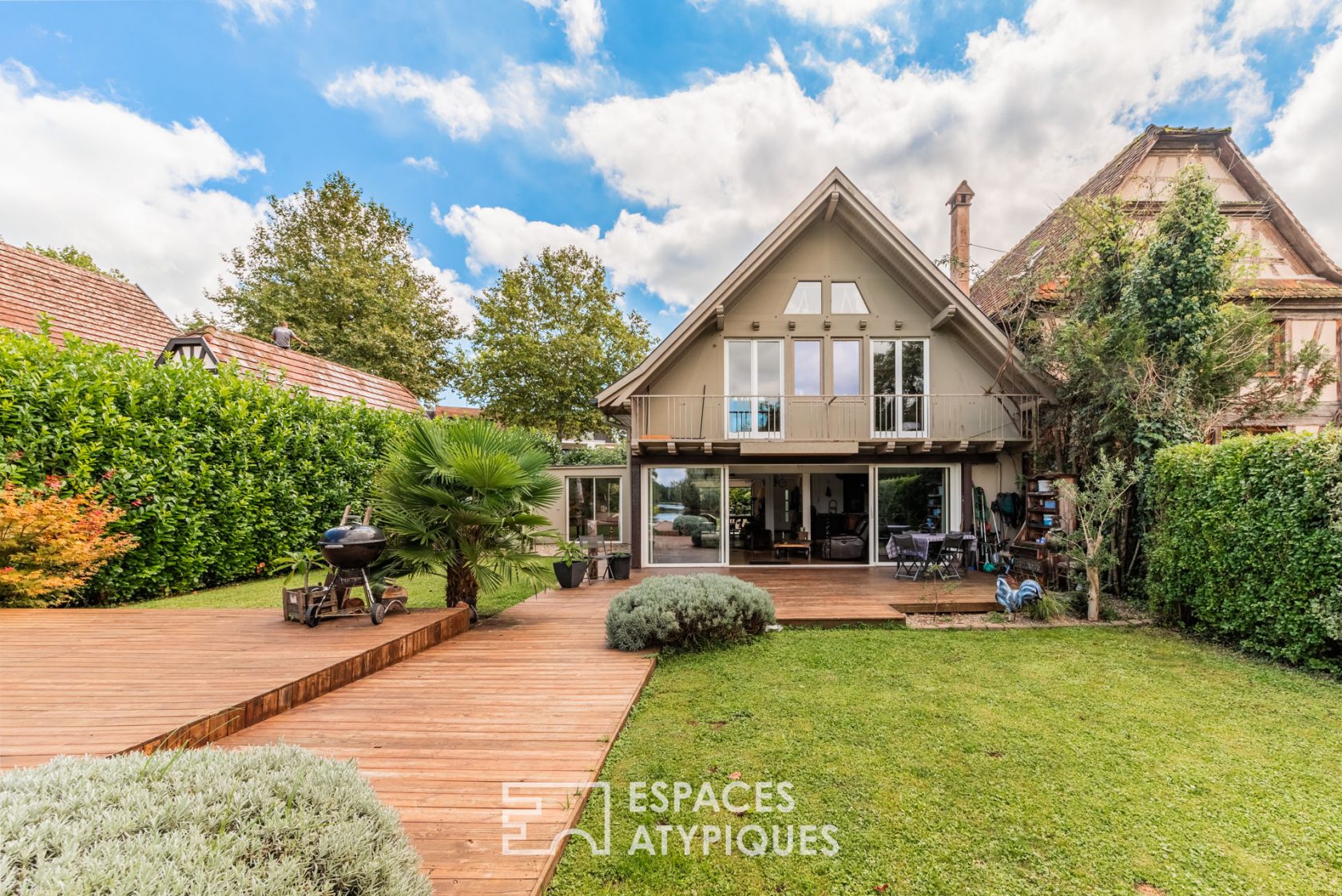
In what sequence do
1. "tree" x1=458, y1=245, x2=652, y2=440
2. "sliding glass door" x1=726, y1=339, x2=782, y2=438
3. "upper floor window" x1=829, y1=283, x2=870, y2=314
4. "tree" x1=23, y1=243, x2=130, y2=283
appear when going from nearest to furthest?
"sliding glass door" x1=726, y1=339, x2=782, y2=438 → "upper floor window" x1=829, y1=283, x2=870, y2=314 → "tree" x1=458, y1=245, x2=652, y2=440 → "tree" x1=23, y1=243, x2=130, y2=283

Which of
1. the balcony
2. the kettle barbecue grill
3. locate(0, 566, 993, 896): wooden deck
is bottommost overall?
locate(0, 566, 993, 896): wooden deck

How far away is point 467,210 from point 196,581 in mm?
15492

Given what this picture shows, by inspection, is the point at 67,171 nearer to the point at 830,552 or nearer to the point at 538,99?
the point at 538,99

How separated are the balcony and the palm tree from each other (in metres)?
4.23

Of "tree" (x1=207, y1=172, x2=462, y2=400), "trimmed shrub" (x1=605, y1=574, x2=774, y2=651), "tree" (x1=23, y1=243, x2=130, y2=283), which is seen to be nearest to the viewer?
"trimmed shrub" (x1=605, y1=574, x2=774, y2=651)

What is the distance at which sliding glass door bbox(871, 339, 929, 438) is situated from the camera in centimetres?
1054

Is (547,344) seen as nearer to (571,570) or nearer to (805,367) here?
(805,367)

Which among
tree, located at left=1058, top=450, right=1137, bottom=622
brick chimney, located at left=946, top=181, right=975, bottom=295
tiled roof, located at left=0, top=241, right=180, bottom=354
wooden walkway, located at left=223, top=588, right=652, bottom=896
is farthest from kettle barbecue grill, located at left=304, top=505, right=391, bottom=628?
brick chimney, located at left=946, top=181, right=975, bottom=295

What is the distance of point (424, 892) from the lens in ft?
5.29

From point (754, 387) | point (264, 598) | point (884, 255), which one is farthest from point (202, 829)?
point (884, 255)

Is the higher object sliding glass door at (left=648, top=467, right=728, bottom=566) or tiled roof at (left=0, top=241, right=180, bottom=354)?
tiled roof at (left=0, top=241, right=180, bottom=354)

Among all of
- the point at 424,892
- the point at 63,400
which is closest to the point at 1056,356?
the point at 424,892

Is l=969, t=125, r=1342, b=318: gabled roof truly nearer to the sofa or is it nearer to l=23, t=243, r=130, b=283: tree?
the sofa

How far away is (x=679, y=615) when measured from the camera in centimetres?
533
